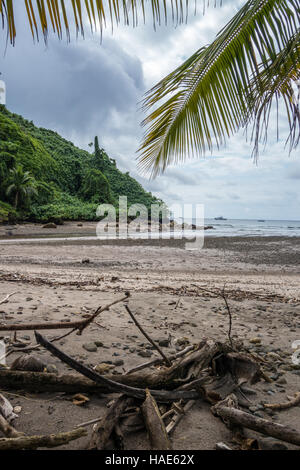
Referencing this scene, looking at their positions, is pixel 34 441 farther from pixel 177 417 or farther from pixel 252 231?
pixel 252 231

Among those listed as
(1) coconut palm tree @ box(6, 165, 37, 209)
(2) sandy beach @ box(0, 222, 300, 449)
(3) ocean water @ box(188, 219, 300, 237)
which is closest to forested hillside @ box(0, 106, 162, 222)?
(1) coconut palm tree @ box(6, 165, 37, 209)

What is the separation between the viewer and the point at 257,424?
152cm

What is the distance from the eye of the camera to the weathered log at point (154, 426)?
147cm

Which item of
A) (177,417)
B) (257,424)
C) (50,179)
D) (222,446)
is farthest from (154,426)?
(50,179)

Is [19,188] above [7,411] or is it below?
above

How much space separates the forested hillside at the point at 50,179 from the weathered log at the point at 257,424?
110 feet

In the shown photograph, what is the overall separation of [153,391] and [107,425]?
34cm

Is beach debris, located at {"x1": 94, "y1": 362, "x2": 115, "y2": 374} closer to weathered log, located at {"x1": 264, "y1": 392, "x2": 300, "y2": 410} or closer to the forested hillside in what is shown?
weathered log, located at {"x1": 264, "y1": 392, "x2": 300, "y2": 410}

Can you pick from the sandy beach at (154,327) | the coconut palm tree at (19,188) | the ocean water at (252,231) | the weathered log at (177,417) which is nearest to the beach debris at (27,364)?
the sandy beach at (154,327)

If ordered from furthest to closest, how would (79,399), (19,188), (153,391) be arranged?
(19,188)
(79,399)
(153,391)

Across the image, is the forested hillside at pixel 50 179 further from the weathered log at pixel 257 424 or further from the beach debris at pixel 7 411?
the weathered log at pixel 257 424

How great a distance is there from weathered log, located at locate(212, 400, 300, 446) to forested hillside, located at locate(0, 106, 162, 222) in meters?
33.6

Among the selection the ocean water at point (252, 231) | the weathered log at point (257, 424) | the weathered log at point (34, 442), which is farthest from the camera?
the ocean water at point (252, 231)
